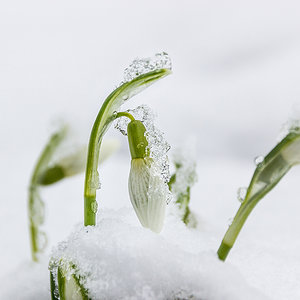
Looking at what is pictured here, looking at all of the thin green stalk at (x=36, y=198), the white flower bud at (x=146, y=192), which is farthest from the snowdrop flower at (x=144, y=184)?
the thin green stalk at (x=36, y=198)

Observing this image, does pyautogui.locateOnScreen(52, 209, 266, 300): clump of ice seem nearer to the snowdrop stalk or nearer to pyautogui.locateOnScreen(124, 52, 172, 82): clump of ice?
the snowdrop stalk

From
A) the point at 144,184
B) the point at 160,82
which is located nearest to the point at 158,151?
the point at 144,184

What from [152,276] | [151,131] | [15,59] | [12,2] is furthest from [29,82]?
[152,276]

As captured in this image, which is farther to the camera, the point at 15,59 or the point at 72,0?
the point at 72,0

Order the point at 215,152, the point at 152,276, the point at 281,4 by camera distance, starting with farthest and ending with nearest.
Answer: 1. the point at 281,4
2. the point at 215,152
3. the point at 152,276

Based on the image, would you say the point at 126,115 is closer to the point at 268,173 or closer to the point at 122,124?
the point at 122,124

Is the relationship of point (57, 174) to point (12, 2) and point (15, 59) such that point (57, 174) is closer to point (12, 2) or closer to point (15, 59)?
point (15, 59)
